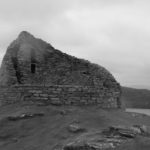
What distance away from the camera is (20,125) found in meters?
14.5

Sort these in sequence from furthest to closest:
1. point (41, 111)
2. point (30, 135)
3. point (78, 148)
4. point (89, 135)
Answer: point (41, 111) → point (30, 135) → point (89, 135) → point (78, 148)

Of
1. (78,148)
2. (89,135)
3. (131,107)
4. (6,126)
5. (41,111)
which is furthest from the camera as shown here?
(131,107)

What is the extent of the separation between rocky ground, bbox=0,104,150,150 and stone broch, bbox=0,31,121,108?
1181 mm

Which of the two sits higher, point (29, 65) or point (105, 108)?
point (29, 65)

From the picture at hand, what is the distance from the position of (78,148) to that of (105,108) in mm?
6101

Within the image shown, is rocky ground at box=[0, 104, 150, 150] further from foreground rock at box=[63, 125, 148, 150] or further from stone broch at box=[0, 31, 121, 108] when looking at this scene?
stone broch at box=[0, 31, 121, 108]

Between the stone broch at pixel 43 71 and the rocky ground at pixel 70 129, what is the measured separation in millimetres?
1181

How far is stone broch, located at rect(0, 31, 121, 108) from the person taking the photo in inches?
723

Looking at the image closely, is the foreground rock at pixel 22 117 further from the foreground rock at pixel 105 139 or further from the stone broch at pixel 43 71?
the foreground rock at pixel 105 139

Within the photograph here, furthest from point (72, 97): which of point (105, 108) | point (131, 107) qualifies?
point (131, 107)

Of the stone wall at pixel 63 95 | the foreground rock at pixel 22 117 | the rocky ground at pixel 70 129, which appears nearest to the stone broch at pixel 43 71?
the stone wall at pixel 63 95

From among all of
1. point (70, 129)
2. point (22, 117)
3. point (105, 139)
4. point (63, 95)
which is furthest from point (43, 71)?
point (105, 139)

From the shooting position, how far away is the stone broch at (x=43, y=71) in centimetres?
1837

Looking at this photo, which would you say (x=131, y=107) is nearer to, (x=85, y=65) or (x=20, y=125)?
(x=85, y=65)
